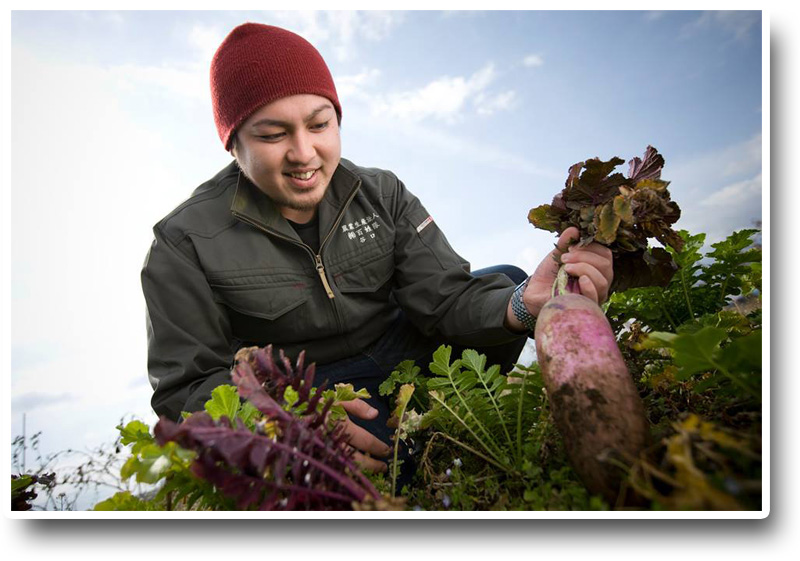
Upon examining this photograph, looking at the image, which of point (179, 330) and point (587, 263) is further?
point (179, 330)

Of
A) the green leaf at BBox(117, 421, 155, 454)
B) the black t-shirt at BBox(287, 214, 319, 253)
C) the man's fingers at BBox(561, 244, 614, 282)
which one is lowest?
the green leaf at BBox(117, 421, 155, 454)

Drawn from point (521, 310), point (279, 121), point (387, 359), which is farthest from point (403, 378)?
point (279, 121)

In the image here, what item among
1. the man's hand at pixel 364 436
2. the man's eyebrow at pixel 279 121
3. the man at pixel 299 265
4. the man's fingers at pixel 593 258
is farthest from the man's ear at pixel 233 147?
the man's fingers at pixel 593 258

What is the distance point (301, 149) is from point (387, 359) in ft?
4.86

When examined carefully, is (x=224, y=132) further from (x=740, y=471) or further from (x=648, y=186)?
(x=740, y=471)

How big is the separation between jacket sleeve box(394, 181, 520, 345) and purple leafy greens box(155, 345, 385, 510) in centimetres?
158

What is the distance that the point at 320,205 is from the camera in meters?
3.15

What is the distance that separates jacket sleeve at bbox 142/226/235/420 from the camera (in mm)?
2568

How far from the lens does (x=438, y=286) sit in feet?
10.4

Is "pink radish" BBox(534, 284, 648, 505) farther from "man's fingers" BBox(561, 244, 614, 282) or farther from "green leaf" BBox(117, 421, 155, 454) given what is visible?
"green leaf" BBox(117, 421, 155, 454)

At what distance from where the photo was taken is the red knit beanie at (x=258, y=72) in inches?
104

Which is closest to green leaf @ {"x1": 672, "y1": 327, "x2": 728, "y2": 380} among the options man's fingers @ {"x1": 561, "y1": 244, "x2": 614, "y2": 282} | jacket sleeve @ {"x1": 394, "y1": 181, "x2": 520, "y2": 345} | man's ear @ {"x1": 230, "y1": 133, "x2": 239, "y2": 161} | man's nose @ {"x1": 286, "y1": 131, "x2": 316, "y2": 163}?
man's fingers @ {"x1": 561, "y1": 244, "x2": 614, "y2": 282}

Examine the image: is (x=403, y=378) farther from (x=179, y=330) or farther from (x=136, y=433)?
(x=136, y=433)
